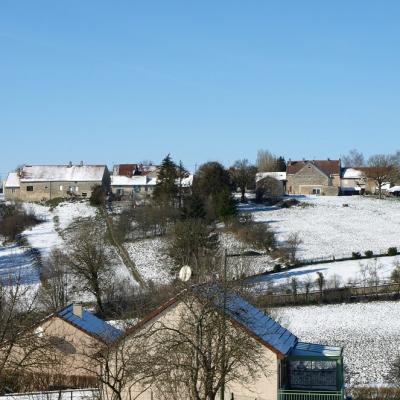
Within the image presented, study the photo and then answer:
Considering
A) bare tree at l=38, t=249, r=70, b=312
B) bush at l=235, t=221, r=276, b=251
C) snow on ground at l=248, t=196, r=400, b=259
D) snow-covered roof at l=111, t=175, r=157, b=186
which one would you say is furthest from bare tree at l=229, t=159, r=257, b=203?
bare tree at l=38, t=249, r=70, b=312

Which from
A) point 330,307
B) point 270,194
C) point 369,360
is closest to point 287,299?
point 330,307

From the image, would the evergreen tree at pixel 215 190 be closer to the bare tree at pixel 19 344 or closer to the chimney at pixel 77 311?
the chimney at pixel 77 311

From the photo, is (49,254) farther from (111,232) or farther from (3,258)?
(111,232)

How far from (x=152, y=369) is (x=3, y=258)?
33314 mm

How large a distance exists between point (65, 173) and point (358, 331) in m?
54.4

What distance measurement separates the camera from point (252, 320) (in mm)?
18734

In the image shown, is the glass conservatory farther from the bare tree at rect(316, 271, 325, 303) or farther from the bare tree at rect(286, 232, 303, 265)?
the bare tree at rect(286, 232, 303, 265)

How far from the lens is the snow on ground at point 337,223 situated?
165ft

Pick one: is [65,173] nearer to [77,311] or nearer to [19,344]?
[77,311]

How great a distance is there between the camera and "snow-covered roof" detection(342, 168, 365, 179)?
303 ft

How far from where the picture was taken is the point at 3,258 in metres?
46.4

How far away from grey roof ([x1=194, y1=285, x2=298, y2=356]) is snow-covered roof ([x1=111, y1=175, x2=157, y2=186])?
6456 centimetres

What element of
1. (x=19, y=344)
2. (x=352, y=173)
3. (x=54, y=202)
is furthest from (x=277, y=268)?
(x=352, y=173)

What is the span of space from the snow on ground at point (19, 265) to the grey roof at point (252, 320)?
20.0 meters
